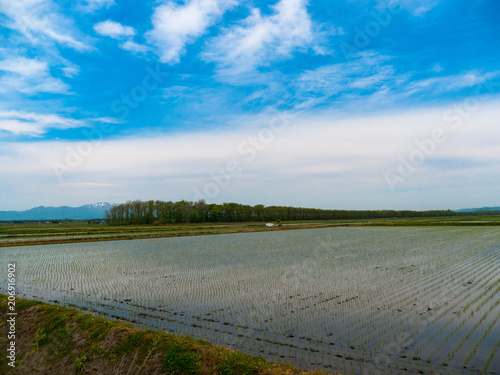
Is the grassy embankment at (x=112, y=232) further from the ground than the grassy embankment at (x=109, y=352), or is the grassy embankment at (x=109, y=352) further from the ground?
the grassy embankment at (x=109, y=352)

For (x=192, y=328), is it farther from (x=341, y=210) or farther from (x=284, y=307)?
(x=341, y=210)

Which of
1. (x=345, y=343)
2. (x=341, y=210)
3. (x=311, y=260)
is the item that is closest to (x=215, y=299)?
(x=345, y=343)

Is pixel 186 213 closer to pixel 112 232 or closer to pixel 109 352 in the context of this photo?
pixel 112 232

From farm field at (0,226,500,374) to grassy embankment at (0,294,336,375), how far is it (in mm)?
1010

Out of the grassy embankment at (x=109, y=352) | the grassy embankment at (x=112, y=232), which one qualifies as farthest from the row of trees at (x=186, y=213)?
the grassy embankment at (x=109, y=352)

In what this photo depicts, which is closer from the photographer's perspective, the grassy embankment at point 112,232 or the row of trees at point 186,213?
the grassy embankment at point 112,232

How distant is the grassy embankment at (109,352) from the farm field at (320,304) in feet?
3.31

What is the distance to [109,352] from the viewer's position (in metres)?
7.08

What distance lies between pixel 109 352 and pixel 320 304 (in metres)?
6.73

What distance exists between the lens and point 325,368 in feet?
20.4

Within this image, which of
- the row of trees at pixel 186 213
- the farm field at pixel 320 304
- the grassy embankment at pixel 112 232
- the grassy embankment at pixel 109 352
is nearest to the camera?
the grassy embankment at pixel 109 352

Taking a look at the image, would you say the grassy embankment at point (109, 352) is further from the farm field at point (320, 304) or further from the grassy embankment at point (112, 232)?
the grassy embankment at point (112, 232)

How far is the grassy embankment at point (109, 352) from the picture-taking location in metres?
6.16

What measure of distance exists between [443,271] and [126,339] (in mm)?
15686
